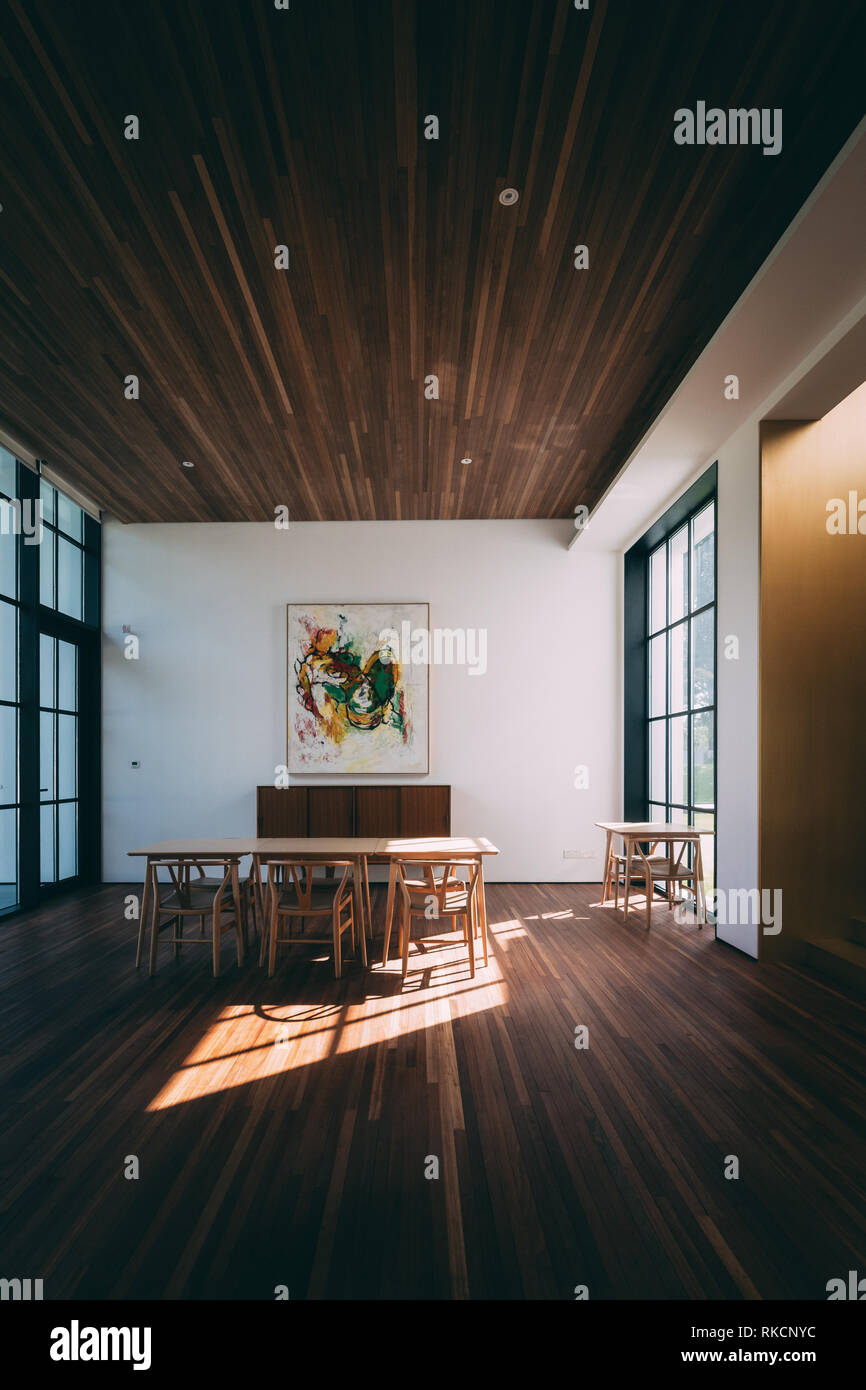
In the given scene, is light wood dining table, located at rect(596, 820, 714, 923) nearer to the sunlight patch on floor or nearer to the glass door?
the sunlight patch on floor

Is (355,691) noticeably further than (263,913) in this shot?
Yes

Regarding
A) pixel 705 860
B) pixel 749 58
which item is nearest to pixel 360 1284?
pixel 749 58

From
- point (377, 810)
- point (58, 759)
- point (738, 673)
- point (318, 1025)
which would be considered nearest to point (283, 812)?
point (377, 810)

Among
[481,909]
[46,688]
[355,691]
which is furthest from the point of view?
[355,691]

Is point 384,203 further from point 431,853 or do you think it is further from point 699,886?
point 699,886

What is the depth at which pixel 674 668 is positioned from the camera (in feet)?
23.1

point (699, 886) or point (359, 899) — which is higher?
point (359, 899)

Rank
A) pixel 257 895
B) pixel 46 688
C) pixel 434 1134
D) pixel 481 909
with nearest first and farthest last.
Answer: pixel 434 1134 < pixel 481 909 < pixel 257 895 < pixel 46 688

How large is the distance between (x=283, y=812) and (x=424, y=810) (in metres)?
1.49

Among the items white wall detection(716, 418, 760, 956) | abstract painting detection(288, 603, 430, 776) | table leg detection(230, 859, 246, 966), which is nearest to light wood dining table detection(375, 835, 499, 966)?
table leg detection(230, 859, 246, 966)

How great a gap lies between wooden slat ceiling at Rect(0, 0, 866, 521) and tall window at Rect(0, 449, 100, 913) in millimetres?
1328

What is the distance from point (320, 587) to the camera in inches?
314

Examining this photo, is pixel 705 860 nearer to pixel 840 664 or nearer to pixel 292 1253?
pixel 840 664

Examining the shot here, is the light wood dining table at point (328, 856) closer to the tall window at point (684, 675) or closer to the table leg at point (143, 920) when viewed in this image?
the table leg at point (143, 920)
